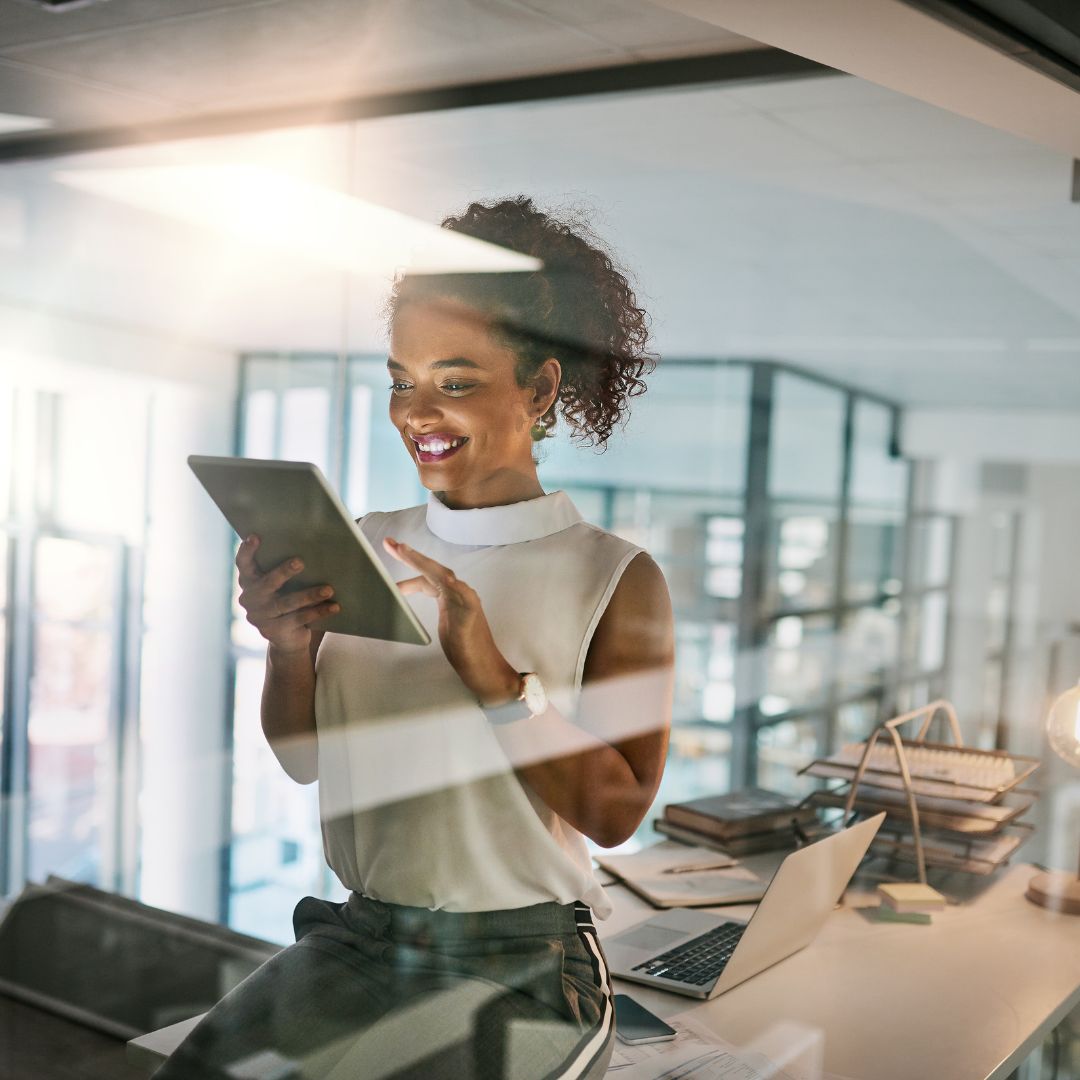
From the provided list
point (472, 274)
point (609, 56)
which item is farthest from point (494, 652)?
point (609, 56)

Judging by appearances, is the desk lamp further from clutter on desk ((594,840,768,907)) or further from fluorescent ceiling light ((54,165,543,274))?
fluorescent ceiling light ((54,165,543,274))

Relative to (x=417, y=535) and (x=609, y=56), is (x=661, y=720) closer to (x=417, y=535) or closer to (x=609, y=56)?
(x=417, y=535)

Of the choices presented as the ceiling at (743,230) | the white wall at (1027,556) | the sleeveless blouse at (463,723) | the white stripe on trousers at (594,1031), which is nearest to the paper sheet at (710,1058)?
the white stripe on trousers at (594,1031)

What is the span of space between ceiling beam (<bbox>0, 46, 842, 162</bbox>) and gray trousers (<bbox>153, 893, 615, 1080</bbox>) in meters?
0.74

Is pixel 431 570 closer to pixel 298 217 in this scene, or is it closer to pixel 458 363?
pixel 458 363

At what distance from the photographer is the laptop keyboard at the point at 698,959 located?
4.50 feet

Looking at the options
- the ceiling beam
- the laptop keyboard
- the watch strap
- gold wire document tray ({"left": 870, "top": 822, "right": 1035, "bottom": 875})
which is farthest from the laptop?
the ceiling beam

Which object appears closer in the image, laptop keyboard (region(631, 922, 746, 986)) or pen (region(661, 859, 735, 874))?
laptop keyboard (region(631, 922, 746, 986))

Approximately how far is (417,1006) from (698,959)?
46 cm

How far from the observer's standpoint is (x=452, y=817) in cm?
106

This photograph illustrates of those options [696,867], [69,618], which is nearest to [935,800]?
[696,867]

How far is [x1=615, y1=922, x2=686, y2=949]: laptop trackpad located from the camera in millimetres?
1469

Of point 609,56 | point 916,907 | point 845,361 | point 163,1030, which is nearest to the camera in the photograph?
point 163,1030

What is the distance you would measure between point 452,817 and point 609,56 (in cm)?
138
